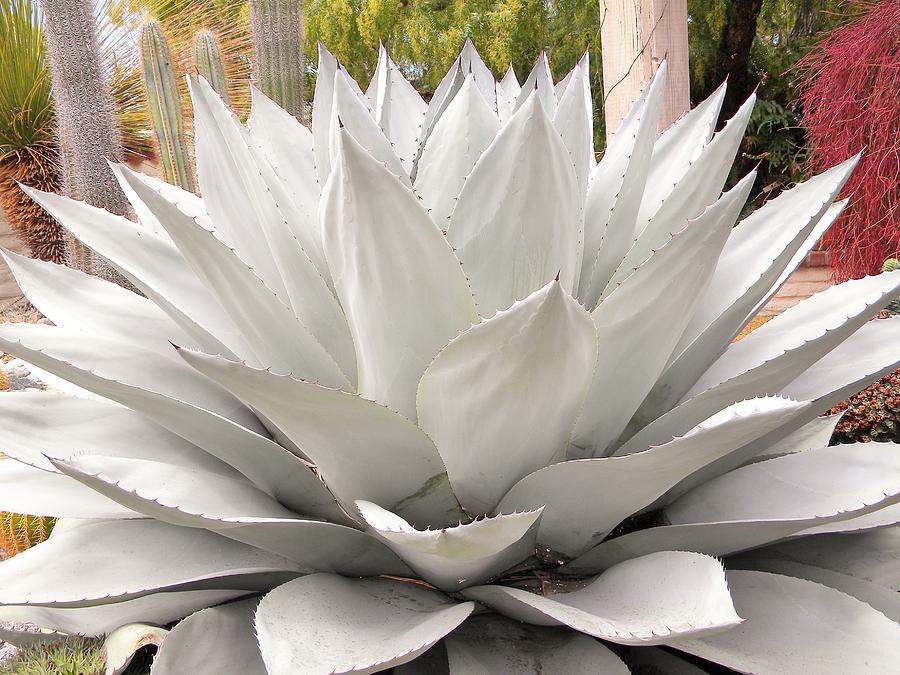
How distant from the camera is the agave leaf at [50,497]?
78 centimetres

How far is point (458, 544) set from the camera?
1.94 feet

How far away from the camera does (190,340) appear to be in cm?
90

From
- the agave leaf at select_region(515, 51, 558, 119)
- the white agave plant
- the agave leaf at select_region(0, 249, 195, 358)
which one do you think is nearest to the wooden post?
the agave leaf at select_region(515, 51, 558, 119)

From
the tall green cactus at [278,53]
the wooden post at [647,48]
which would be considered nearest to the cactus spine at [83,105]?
the tall green cactus at [278,53]

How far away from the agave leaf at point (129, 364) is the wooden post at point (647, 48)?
2.05 metres

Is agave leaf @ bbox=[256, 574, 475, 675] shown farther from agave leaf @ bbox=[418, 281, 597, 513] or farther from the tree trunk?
the tree trunk

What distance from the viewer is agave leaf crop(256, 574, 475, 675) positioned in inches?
22.1

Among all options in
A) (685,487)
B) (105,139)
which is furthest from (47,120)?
(685,487)

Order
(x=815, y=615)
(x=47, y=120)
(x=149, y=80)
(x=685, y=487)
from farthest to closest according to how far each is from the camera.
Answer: (x=47, y=120), (x=149, y=80), (x=685, y=487), (x=815, y=615)

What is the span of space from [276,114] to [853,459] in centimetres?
79

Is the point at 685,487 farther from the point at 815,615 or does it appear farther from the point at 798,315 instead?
the point at 798,315

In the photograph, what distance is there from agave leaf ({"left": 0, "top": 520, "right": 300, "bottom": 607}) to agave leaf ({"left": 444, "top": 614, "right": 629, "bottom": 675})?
0.18 meters

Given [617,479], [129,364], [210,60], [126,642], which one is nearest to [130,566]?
[126,642]

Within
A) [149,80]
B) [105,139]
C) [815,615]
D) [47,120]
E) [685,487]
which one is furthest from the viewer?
[47,120]
